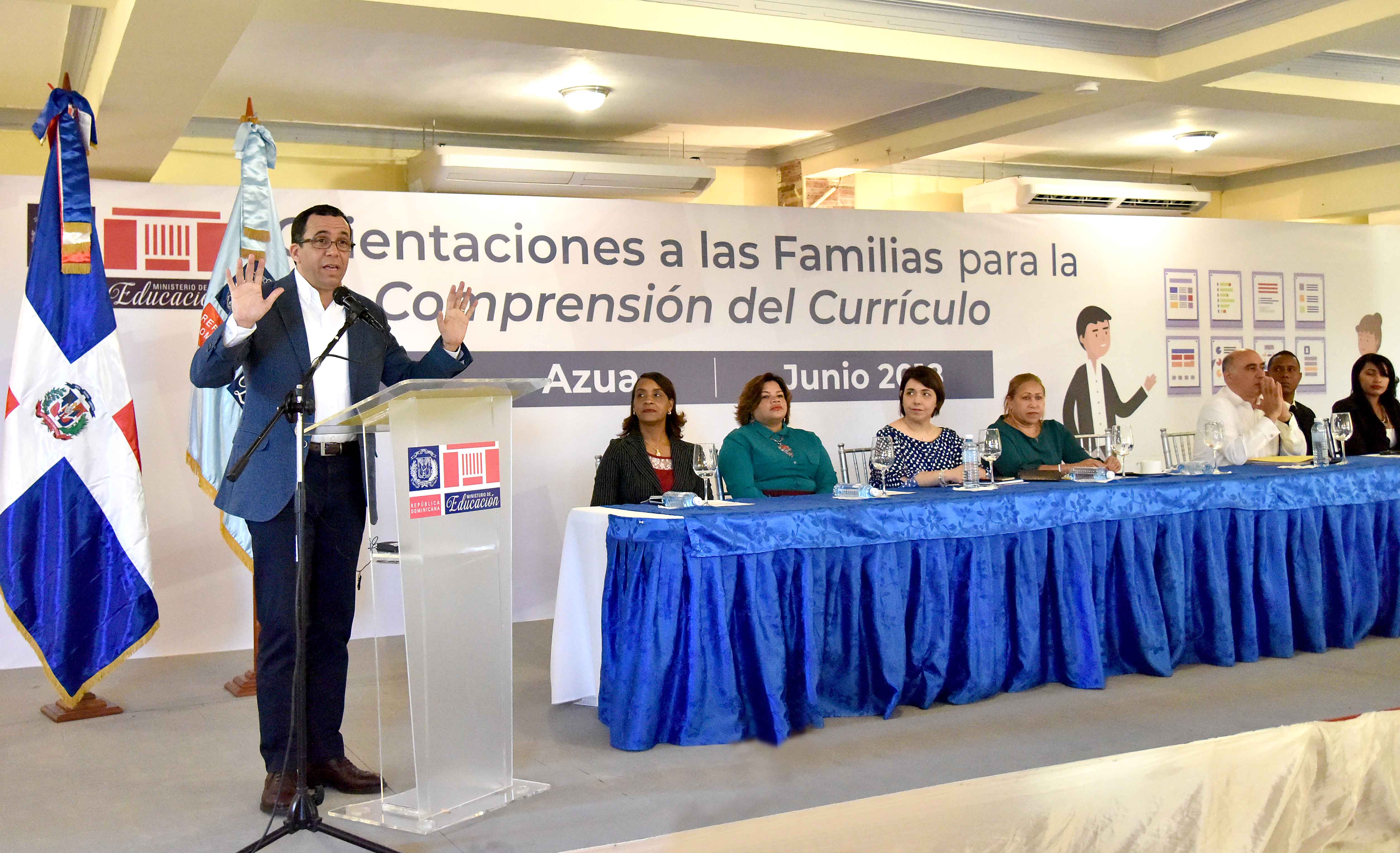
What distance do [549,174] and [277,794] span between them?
437 centimetres

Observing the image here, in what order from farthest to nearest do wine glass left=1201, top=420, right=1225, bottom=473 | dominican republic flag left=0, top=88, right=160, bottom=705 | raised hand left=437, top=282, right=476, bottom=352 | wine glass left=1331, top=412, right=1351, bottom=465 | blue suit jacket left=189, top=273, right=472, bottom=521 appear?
wine glass left=1331, top=412, right=1351, bottom=465 < wine glass left=1201, top=420, right=1225, bottom=473 < dominican republic flag left=0, top=88, right=160, bottom=705 < raised hand left=437, top=282, right=476, bottom=352 < blue suit jacket left=189, top=273, right=472, bottom=521

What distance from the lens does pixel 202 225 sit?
5.31 metres

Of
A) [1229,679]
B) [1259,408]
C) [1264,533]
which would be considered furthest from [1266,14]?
[1229,679]

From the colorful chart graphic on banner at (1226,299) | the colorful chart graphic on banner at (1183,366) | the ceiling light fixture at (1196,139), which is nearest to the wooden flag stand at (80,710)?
the colorful chart graphic on banner at (1183,366)

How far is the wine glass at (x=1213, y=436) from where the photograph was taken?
4.68 m

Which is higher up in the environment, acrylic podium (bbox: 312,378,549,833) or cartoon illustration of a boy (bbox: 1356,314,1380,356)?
cartoon illustration of a boy (bbox: 1356,314,1380,356)

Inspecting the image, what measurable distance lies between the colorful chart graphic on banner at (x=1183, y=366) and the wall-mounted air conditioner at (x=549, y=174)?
3.25 m

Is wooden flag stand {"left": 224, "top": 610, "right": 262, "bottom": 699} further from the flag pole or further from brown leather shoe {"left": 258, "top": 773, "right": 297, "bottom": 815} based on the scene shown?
brown leather shoe {"left": 258, "top": 773, "right": 297, "bottom": 815}

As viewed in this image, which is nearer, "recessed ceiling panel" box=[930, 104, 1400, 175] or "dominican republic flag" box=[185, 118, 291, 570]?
"dominican republic flag" box=[185, 118, 291, 570]

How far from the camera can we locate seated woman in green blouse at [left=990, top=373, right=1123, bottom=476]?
4.72 metres

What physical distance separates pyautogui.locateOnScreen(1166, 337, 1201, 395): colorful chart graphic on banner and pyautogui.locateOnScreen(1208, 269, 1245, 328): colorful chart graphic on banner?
24cm

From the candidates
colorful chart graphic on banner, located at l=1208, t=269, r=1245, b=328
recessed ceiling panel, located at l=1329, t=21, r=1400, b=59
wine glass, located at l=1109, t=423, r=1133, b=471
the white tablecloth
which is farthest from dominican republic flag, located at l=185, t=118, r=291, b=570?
colorful chart graphic on banner, located at l=1208, t=269, r=1245, b=328

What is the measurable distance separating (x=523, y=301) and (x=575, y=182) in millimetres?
1164

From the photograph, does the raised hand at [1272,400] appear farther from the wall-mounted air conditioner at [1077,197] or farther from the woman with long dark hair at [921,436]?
the wall-mounted air conditioner at [1077,197]
